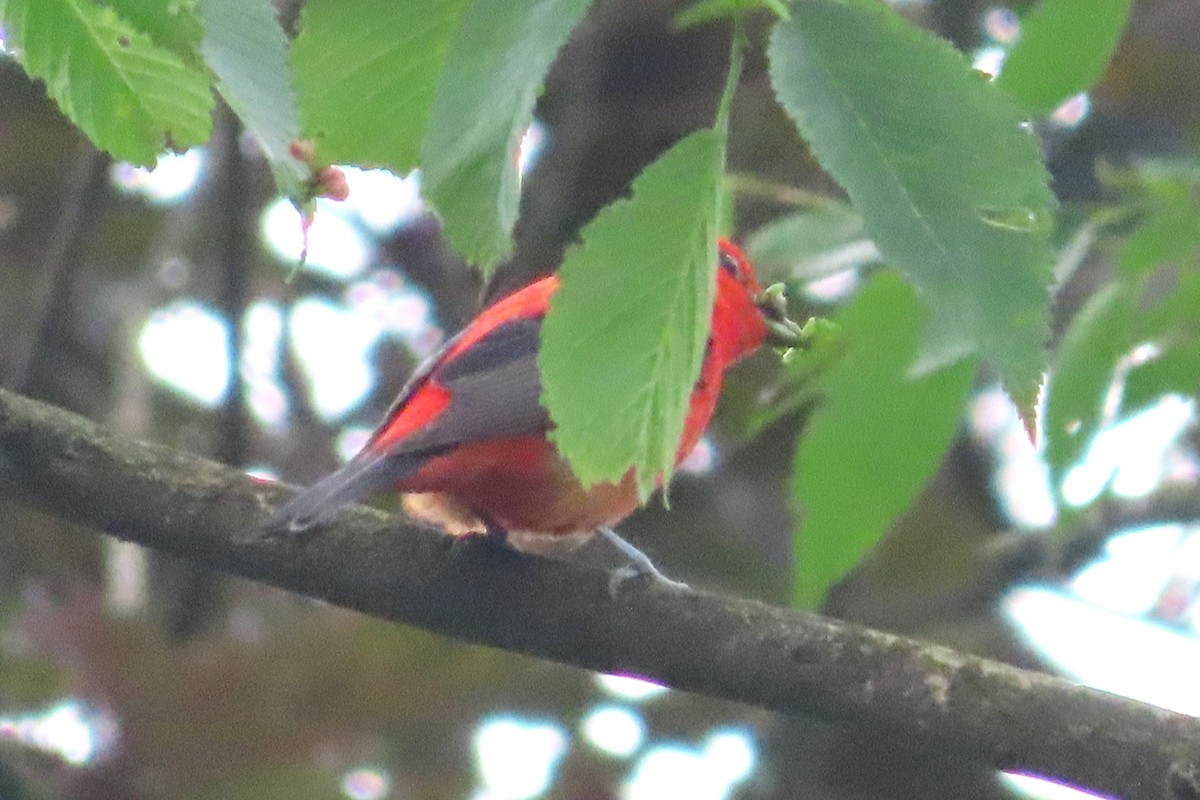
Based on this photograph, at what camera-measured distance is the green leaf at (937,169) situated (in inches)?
52.1

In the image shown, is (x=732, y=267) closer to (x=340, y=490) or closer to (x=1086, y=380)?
(x=1086, y=380)

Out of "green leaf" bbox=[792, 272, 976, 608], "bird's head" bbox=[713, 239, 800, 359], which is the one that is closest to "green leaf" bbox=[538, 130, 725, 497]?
"green leaf" bbox=[792, 272, 976, 608]

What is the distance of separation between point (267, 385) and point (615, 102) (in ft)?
5.46

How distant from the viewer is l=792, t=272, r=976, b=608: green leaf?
8.32 ft

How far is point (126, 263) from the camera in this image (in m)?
5.97

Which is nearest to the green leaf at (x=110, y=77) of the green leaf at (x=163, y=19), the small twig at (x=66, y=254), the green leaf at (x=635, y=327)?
the green leaf at (x=163, y=19)

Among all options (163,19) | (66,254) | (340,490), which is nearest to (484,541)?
(340,490)

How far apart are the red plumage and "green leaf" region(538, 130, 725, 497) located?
145 centimetres

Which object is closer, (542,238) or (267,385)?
(542,238)

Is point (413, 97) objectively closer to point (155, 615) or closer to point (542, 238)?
point (542, 238)

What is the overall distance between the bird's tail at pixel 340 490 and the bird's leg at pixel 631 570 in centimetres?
41

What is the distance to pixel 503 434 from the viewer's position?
3.07m

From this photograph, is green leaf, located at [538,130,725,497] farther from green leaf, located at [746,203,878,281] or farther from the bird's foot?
green leaf, located at [746,203,878,281]

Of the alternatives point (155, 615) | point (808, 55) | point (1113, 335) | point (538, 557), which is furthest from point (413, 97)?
point (155, 615)
